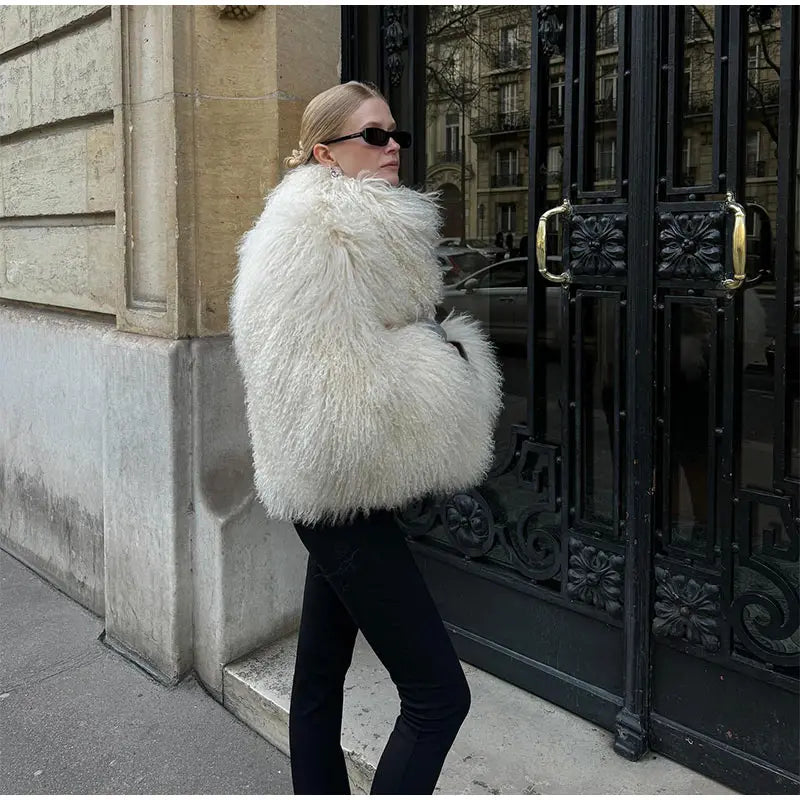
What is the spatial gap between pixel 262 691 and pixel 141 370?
1.39m

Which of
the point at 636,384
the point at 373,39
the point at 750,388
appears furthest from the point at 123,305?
the point at 750,388

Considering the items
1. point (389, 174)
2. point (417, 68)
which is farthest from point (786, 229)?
point (417, 68)

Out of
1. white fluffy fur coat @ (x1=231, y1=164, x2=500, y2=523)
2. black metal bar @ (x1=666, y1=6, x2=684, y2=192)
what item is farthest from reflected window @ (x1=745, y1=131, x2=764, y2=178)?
white fluffy fur coat @ (x1=231, y1=164, x2=500, y2=523)

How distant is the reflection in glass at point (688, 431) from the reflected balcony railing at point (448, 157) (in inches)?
45.0

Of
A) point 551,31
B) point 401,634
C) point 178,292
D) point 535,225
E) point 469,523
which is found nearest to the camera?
point 401,634

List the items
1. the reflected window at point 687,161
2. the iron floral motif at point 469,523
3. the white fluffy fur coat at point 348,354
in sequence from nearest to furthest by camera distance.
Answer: the white fluffy fur coat at point 348,354 → the reflected window at point 687,161 → the iron floral motif at point 469,523

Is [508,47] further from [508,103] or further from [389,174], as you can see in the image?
[389,174]

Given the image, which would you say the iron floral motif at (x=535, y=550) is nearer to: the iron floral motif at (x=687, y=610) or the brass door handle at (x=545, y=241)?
the iron floral motif at (x=687, y=610)

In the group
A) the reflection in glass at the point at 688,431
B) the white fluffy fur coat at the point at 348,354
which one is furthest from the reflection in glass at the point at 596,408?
the white fluffy fur coat at the point at 348,354

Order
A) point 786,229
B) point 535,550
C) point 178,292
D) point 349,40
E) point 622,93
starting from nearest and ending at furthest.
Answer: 1. point 786,229
2. point 622,93
3. point 535,550
4. point 178,292
5. point 349,40

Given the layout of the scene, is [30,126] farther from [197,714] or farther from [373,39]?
[197,714]

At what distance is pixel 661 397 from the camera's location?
2861 millimetres

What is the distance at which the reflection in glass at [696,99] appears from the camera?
2654mm

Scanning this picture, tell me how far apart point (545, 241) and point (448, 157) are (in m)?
0.73
